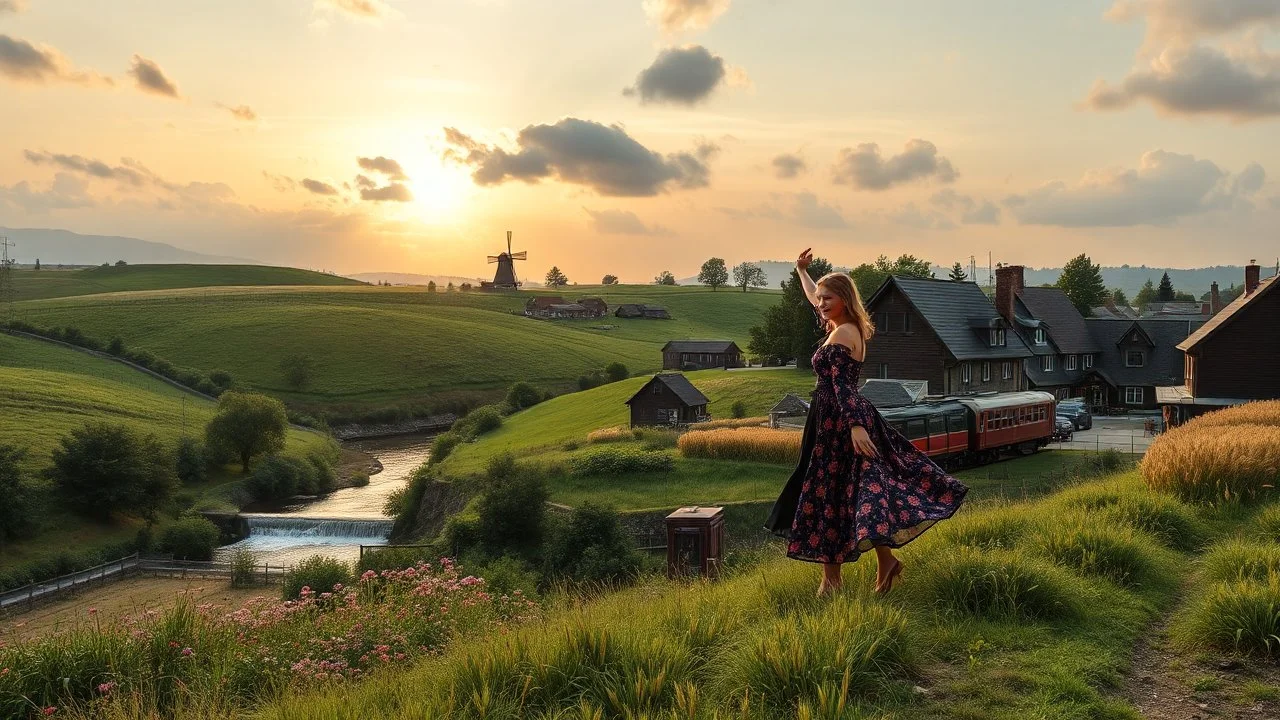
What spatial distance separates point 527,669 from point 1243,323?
167 ft

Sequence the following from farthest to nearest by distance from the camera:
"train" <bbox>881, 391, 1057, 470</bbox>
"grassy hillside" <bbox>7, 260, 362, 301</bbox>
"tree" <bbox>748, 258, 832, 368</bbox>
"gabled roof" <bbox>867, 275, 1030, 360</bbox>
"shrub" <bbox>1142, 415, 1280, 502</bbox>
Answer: "grassy hillside" <bbox>7, 260, 362, 301</bbox> < "tree" <bbox>748, 258, 832, 368</bbox> < "gabled roof" <bbox>867, 275, 1030, 360</bbox> < "train" <bbox>881, 391, 1057, 470</bbox> < "shrub" <bbox>1142, 415, 1280, 502</bbox>

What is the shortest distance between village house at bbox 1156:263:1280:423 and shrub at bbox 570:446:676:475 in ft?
93.3

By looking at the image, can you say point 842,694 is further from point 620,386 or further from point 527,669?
point 620,386

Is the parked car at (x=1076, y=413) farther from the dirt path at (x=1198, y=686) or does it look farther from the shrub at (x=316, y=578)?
the dirt path at (x=1198, y=686)

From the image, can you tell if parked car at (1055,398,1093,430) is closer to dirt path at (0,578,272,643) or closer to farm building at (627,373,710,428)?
farm building at (627,373,710,428)

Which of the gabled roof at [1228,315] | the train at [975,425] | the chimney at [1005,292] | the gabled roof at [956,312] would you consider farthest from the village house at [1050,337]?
the train at [975,425]

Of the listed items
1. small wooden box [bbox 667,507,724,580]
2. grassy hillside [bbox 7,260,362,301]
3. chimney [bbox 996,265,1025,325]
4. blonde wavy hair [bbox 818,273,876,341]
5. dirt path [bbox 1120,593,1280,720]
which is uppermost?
grassy hillside [bbox 7,260,362,301]

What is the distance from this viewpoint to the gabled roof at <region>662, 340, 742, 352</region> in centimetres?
10844

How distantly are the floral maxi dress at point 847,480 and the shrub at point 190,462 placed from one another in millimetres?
60931

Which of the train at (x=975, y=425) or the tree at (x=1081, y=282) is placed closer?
the train at (x=975, y=425)

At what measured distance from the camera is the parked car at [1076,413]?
5141cm

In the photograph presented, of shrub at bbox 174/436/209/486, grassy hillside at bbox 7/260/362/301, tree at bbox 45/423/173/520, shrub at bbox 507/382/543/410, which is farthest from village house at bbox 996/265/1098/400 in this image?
grassy hillside at bbox 7/260/362/301

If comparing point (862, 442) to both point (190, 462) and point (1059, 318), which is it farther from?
point (1059, 318)

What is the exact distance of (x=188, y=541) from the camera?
45.8m
